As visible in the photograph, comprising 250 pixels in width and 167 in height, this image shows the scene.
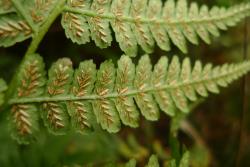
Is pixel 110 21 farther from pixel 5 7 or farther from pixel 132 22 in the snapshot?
pixel 5 7

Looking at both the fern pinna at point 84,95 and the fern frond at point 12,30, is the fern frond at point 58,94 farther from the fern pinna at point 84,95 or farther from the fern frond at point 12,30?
the fern frond at point 12,30

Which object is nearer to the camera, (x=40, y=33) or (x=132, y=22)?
(x=40, y=33)

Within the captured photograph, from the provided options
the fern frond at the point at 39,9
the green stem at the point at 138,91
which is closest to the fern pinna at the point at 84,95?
the green stem at the point at 138,91

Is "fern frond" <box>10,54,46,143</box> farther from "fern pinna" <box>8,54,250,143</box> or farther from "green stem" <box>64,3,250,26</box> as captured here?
"green stem" <box>64,3,250,26</box>

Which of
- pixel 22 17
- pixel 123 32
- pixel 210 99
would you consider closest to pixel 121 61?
pixel 123 32

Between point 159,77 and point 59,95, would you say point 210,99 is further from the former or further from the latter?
point 59,95

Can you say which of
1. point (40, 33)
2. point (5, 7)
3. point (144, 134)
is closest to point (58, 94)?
point (40, 33)
